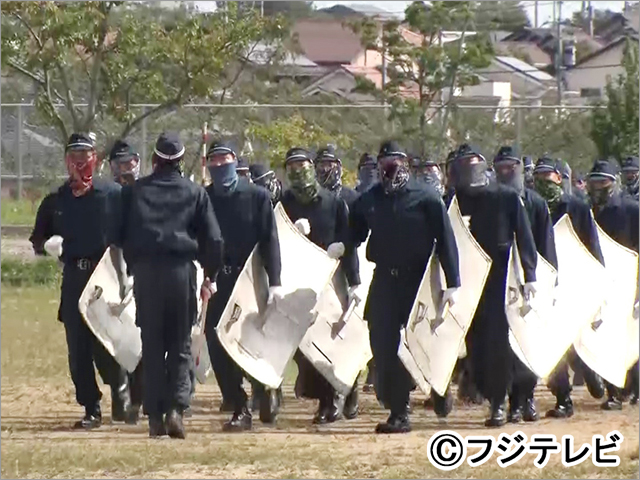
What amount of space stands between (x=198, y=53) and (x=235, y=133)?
2196mm

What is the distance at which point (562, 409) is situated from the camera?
1320cm

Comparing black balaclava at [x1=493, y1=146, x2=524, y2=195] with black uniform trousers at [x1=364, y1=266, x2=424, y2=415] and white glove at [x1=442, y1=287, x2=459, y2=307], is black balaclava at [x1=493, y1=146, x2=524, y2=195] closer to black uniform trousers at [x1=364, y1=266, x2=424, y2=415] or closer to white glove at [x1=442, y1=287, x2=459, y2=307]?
white glove at [x1=442, y1=287, x2=459, y2=307]

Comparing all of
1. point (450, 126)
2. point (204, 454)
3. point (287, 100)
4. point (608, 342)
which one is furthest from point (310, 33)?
point (204, 454)

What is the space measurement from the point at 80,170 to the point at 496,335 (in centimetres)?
319

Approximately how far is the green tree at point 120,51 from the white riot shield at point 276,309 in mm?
11293

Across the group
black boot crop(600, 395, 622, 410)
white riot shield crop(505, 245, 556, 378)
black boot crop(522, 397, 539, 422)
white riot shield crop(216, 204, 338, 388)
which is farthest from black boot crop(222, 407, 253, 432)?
black boot crop(600, 395, 622, 410)

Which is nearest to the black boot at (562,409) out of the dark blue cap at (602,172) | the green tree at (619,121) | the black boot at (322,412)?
the black boot at (322,412)

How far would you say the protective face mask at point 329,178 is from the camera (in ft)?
46.2

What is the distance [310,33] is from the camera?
46.1m

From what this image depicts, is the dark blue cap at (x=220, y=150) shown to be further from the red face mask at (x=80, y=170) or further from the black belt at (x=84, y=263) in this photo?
the black belt at (x=84, y=263)

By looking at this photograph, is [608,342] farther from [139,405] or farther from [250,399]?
[139,405]

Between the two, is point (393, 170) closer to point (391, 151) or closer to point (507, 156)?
point (391, 151)

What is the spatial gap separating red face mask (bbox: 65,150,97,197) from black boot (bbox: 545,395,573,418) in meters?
3.88

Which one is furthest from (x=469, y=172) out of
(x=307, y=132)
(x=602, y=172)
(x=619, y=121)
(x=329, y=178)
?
(x=619, y=121)
